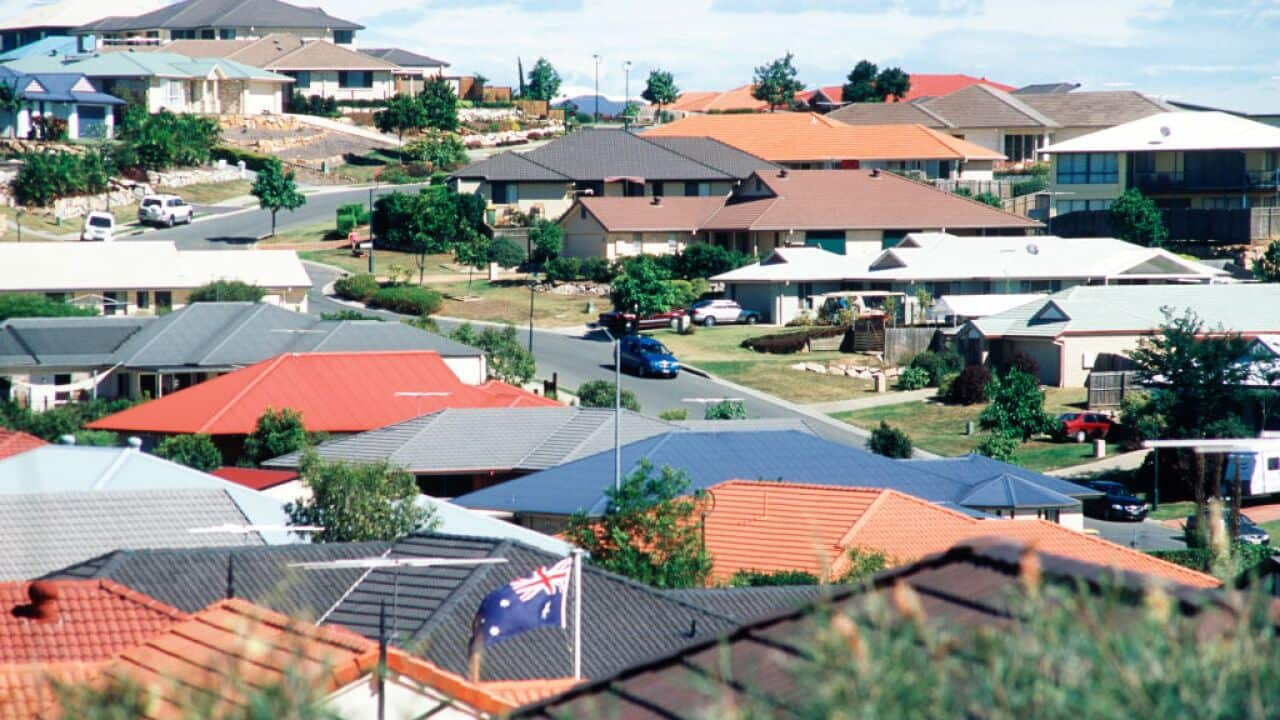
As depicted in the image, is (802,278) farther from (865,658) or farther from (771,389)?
(865,658)

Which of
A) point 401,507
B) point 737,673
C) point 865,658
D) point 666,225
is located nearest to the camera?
point 865,658

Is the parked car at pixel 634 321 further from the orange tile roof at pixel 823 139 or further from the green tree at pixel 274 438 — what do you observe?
the orange tile roof at pixel 823 139

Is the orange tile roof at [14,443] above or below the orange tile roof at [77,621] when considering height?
below

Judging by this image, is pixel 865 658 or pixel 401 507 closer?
pixel 865 658

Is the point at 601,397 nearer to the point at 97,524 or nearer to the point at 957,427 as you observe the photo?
the point at 957,427

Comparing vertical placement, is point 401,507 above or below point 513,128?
below

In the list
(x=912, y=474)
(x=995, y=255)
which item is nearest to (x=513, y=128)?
(x=995, y=255)

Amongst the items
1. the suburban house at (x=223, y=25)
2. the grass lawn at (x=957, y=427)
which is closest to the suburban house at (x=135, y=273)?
the grass lawn at (x=957, y=427)

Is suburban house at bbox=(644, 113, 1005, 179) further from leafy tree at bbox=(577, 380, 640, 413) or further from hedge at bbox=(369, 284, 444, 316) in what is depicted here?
leafy tree at bbox=(577, 380, 640, 413)
